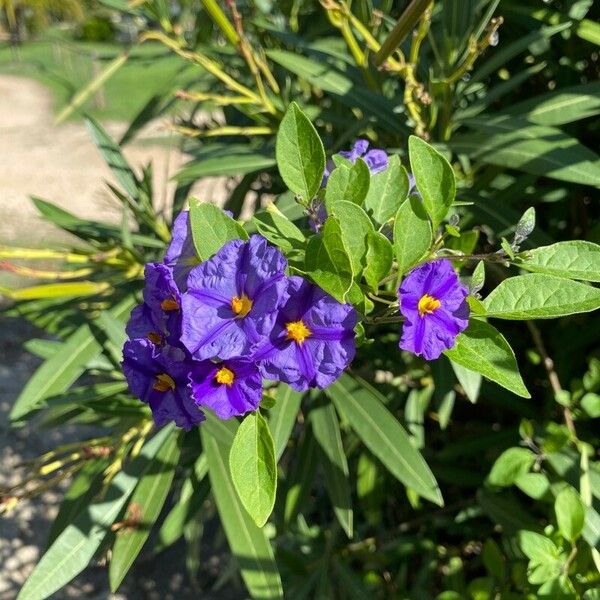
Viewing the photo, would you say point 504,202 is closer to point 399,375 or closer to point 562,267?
point 399,375

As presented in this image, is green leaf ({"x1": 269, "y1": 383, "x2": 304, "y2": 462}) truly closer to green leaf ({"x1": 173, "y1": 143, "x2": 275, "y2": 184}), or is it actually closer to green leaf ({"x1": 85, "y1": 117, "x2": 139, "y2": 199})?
green leaf ({"x1": 173, "y1": 143, "x2": 275, "y2": 184})

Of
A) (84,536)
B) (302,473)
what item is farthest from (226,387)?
(302,473)

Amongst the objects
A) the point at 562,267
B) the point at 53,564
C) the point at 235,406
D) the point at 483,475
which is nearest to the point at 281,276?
the point at 235,406

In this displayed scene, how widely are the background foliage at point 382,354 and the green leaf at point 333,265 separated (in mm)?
78

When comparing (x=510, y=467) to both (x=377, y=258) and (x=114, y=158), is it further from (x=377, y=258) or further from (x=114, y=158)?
(x=114, y=158)

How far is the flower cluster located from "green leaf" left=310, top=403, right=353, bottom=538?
640 millimetres

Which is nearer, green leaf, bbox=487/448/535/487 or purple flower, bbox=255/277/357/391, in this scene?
purple flower, bbox=255/277/357/391

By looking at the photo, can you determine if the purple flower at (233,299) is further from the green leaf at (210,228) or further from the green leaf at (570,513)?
the green leaf at (570,513)

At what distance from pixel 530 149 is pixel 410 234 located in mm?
469

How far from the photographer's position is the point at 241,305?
1.97ft

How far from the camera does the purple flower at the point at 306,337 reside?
1.97ft

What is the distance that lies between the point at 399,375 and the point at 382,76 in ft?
1.98

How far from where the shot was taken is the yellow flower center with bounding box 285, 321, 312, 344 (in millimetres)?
605

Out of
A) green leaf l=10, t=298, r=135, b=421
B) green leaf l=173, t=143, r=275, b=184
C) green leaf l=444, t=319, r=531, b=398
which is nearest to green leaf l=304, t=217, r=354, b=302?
green leaf l=444, t=319, r=531, b=398
